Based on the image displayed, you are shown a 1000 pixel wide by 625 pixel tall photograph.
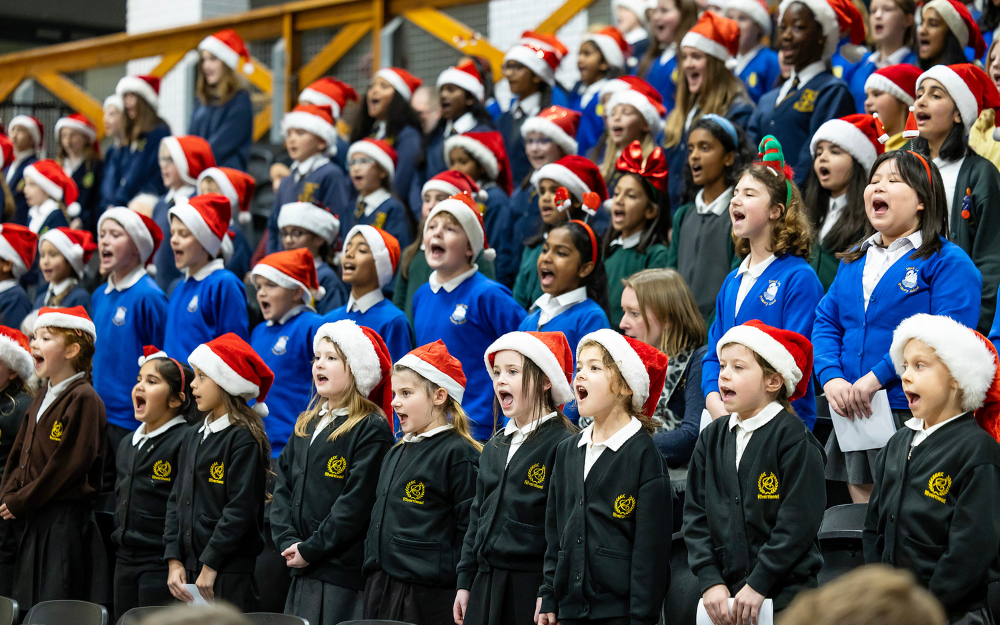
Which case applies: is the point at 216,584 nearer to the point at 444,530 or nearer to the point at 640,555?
the point at 444,530

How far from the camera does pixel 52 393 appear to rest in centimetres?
515

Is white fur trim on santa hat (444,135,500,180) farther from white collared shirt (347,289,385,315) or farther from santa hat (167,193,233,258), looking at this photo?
white collared shirt (347,289,385,315)

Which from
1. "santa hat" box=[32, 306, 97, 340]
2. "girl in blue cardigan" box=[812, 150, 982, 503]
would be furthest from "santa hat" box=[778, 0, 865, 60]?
"santa hat" box=[32, 306, 97, 340]

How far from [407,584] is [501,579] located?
0.44 meters

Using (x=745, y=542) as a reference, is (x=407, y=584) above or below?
below

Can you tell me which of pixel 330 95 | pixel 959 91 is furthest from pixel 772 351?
pixel 330 95

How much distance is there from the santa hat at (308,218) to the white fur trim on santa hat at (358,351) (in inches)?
84.0

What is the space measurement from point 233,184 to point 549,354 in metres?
4.28

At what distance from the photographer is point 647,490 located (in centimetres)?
342

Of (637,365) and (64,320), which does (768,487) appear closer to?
(637,365)

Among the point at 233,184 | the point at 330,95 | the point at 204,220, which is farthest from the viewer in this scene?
the point at 330,95

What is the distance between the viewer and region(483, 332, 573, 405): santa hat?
3.89 m

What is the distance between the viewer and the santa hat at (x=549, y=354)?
12.8ft

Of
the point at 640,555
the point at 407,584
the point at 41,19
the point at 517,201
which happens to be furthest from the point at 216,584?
the point at 41,19
